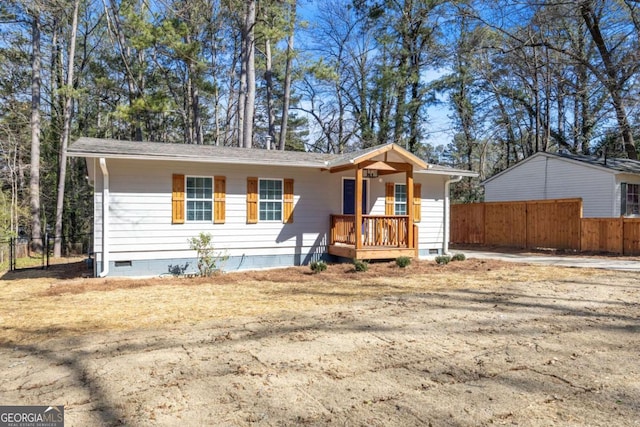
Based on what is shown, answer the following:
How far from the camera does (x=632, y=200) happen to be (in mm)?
16203

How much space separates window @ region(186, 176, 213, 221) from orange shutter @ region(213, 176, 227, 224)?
0.10m

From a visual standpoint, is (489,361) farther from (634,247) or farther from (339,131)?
(339,131)

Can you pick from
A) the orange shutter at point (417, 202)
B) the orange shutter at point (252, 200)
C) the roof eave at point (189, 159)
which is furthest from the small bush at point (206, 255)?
the orange shutter at point (417, 202)

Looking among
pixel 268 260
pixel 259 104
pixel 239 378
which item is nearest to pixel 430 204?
pixel 268 260

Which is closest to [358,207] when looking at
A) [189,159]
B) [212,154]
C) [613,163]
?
[212,154]

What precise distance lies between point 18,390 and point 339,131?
2379 cm

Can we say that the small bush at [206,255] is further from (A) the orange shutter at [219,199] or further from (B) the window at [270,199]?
(B) the window at [270,199]

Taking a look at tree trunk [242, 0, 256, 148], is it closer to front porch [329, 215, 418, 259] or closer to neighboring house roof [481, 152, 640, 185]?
front porch [329, 215, 418, 259]

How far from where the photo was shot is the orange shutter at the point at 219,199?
10.0m

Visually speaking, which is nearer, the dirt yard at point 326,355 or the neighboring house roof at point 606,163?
the dirt yard at point 326,355

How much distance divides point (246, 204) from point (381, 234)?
368cm

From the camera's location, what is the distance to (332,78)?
19219 mm

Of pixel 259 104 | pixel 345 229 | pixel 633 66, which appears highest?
pixel 259 104

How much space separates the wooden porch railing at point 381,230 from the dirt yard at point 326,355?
3.31 m
